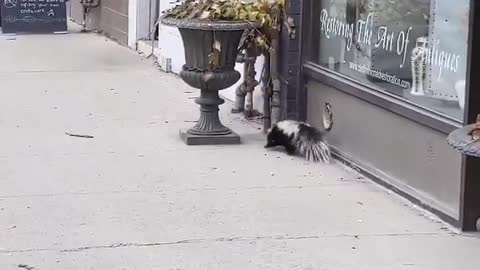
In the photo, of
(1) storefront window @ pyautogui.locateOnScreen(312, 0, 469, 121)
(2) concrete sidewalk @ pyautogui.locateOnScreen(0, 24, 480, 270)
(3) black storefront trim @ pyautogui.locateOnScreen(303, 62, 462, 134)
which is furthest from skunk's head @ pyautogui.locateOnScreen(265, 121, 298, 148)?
(1) storefront window @ pyautogui.locateOnScreen(312, 0, 469, 121)

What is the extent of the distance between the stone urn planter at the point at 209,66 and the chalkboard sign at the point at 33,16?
27.7ft

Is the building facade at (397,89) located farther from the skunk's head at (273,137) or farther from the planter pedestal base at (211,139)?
the planter pedestal base at (211,139)

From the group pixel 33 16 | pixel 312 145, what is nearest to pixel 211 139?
pixel 312 145

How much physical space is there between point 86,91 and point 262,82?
104 inches

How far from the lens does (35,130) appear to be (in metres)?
8.52

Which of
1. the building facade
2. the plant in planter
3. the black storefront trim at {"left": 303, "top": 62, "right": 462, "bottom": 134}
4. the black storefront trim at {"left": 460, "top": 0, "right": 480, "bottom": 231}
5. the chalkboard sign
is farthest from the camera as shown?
the chalkboard sign

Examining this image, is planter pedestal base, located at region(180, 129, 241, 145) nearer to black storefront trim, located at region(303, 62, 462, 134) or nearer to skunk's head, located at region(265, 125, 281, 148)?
skunk's head, located at region(265, 125, 281, 148)

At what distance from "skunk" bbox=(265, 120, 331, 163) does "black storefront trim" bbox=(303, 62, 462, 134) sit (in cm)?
40

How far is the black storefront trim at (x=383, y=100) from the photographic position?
5977mm

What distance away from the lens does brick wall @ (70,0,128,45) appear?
14.6 meters

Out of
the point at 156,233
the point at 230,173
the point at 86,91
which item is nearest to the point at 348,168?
the point at 230,173

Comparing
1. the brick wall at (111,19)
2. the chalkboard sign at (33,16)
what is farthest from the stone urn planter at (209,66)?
the chalkboard sign at (33,16)

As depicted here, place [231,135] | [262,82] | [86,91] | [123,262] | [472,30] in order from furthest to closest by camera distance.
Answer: [86,91]
[262,82]
[231,135]
[472,30]
[123,262]

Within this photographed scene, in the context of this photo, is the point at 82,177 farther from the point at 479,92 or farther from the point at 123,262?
the point at 479,92
